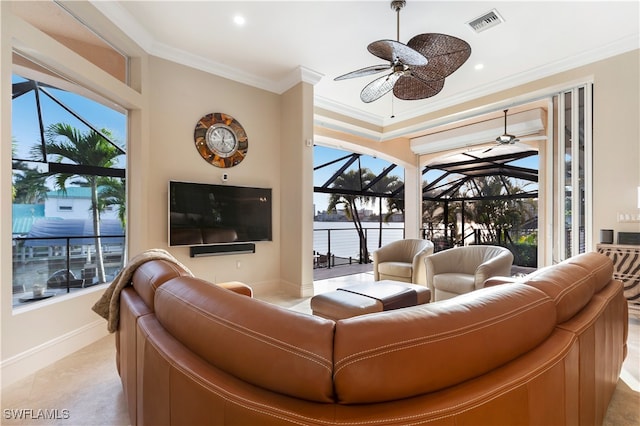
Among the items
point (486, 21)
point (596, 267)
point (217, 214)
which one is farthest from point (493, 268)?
point (217, 214)

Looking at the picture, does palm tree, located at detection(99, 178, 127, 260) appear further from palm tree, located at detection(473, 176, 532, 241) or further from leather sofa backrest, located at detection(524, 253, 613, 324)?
palm tree, located at detection(473, 176, 532, 241)

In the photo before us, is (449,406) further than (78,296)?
No

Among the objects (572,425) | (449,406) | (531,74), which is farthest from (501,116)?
(449,406)

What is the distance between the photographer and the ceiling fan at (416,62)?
7.63 ft

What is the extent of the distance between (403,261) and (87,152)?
4199 mm

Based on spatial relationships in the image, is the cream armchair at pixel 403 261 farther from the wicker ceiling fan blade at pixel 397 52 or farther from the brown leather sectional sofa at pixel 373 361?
the brown leather sectional sofa at pixel 373 361

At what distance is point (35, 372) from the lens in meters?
2.21

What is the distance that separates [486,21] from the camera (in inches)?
121

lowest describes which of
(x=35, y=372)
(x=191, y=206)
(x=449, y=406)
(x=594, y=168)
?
(x=35, y=372)

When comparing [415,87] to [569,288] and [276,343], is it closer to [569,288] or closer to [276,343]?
[569,288]

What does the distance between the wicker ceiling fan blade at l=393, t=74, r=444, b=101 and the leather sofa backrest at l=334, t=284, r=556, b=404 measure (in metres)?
2.65

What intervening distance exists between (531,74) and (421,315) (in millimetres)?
4642

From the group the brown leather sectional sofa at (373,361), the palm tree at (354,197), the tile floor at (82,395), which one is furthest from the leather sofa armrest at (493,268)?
the palm tree at (354,197)

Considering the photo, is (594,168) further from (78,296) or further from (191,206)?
(78,296)
